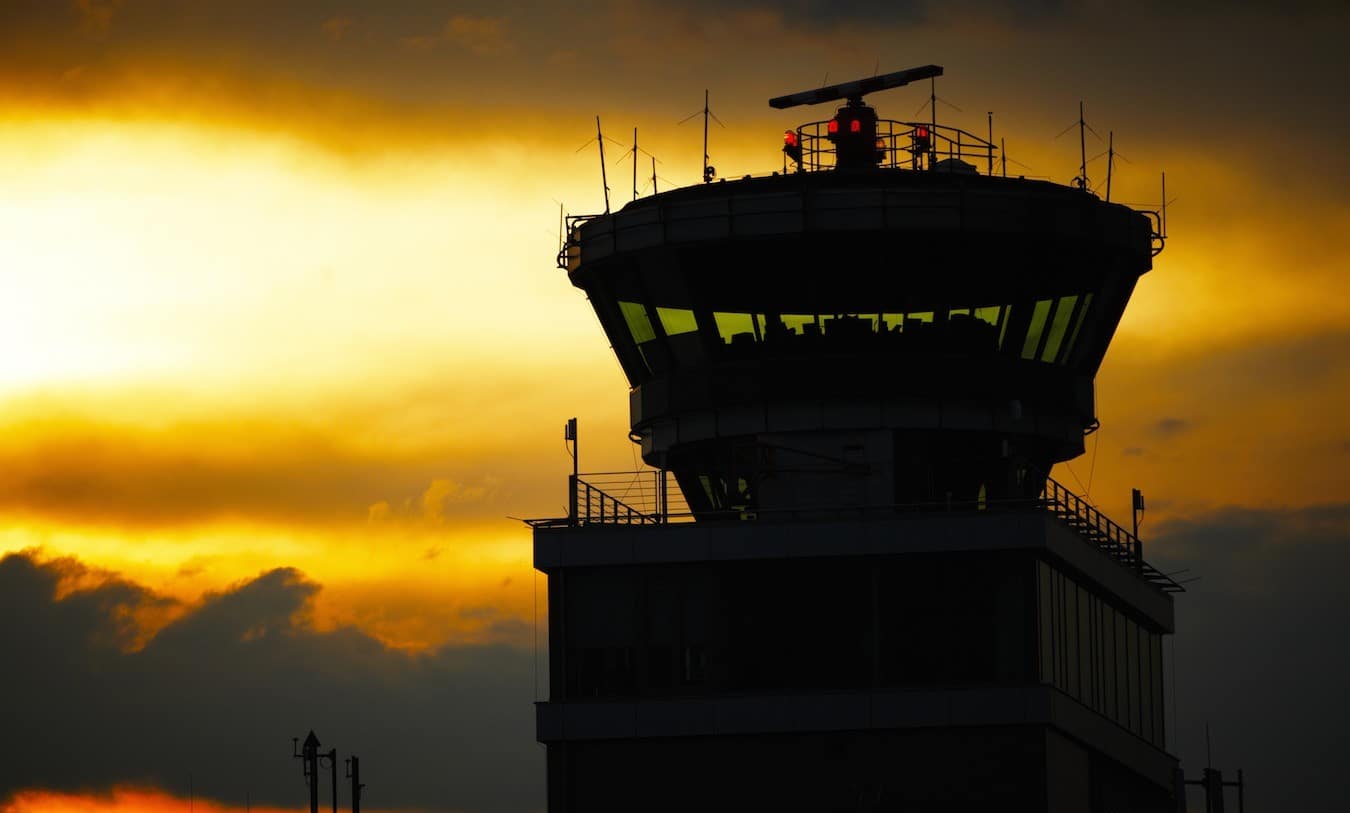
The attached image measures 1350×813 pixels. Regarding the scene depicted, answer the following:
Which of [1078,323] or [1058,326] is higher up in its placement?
[1078,323]

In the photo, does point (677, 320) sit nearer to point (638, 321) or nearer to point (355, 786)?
point (638, 321)

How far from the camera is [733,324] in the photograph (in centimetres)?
8575

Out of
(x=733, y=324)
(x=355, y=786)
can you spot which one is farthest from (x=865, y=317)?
(x=355, y=786)

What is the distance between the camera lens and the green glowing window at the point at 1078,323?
8762 centimetres

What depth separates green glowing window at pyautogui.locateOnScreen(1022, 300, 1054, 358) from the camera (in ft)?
283

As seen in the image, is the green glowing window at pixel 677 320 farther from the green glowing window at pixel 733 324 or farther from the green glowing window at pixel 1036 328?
the green glowing window at pixel 1036 328

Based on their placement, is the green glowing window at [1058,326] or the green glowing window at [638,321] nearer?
the green glowing window at [1058,326]

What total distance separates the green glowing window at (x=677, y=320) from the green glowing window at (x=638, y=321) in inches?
24.2

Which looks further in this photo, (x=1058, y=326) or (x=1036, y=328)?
(x=1058, y=326)

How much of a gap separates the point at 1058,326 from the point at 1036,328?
3.38 ft

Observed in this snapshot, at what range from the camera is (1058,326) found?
87.3 m

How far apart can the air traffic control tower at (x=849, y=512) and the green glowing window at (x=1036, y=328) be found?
0.32 ft

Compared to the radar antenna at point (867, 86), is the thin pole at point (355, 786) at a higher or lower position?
lower

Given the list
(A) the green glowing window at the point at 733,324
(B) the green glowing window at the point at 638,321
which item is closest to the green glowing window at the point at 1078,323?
(A) the green glowing window at the point at 733,324
